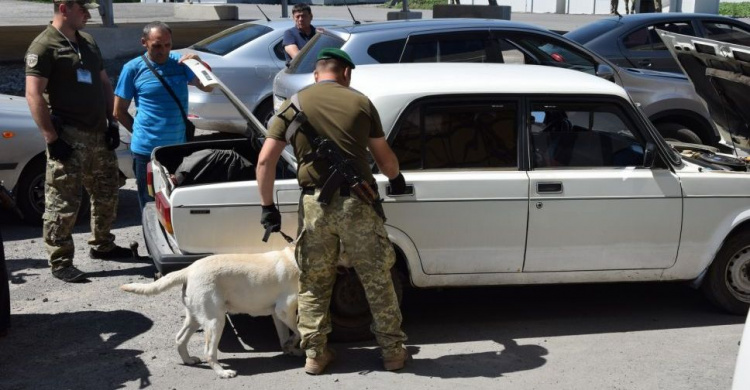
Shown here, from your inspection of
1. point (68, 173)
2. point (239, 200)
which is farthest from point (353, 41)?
point (239, 200)

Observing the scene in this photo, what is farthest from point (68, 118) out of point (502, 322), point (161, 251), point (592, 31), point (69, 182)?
point (592, 31)

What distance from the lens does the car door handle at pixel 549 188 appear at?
579cm

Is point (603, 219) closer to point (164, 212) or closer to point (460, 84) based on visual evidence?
point (460, 84)

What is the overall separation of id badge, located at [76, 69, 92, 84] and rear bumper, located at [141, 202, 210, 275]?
1.06 meters

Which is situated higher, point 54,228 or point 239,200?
point 239,200

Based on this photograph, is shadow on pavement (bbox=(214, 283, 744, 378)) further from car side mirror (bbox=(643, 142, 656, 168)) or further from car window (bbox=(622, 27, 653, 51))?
car window (bbox=(622, 27, 653, 51))

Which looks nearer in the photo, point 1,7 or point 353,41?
point 353,41

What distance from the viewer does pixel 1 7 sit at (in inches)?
1479

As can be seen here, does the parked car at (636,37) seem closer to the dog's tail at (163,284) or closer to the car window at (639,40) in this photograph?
the car window at (639,40)

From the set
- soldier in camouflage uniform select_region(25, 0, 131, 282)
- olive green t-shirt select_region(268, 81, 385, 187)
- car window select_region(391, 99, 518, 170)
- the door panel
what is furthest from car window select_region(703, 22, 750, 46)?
olive green t-shirt select_region(268, 81, 385, 187)

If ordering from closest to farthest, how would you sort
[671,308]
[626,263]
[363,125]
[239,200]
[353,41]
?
[363,125] → [239,200] → [626,263] → [671,308] → [353,41]

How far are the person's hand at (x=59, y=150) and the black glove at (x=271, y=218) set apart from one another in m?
2.18

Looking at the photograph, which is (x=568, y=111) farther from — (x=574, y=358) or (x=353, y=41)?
(x=353, y=41)

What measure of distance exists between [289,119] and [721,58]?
295cm
